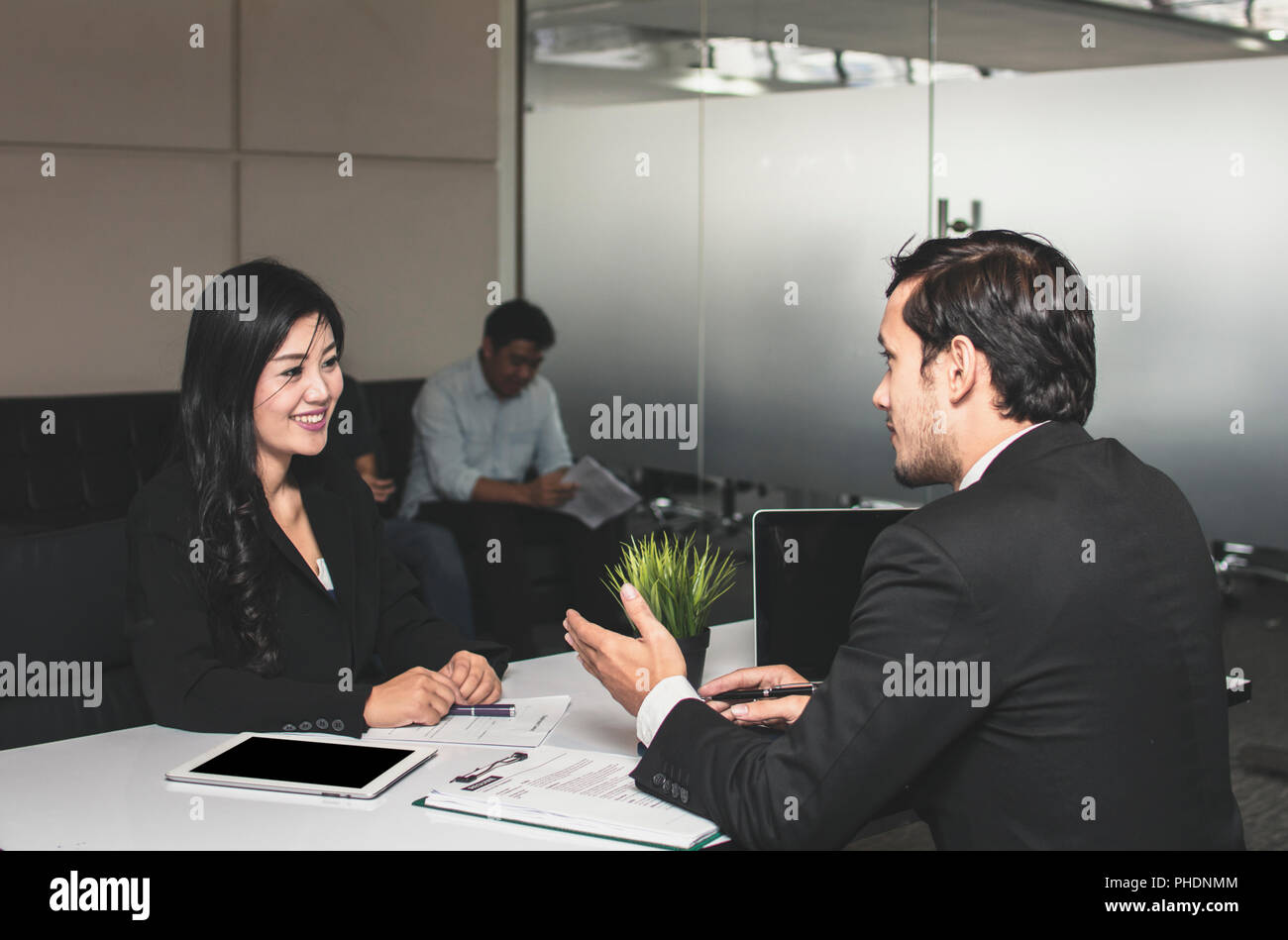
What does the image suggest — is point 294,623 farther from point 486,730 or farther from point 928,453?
point 928,453

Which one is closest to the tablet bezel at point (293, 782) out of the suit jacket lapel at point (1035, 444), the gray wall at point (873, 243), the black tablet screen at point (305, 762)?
the black tablet screen at point (305, 762)

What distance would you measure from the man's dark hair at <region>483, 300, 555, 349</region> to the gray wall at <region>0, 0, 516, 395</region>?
566 millimetres

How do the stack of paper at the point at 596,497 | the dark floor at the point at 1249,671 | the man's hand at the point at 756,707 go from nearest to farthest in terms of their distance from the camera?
the man's hand at the point at 756,707 < the dark floor at the point at 1249,671 < the stack of paper at the point at 596,497

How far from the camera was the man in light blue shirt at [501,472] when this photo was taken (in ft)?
14.1

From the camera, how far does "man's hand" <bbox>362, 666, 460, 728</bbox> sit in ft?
5.80

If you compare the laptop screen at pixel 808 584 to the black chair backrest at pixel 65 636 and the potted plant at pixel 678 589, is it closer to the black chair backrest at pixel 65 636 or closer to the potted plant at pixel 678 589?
the potted plant at pixel 678 589

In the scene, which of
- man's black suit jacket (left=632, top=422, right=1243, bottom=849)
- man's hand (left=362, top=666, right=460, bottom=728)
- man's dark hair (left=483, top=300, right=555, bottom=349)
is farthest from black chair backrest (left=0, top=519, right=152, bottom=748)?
man's dark hair (left=483, top=300, right=555, bottom=349)

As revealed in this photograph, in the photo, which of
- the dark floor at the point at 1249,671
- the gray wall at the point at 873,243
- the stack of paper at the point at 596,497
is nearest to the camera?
the dark floor at the point at 1249,671

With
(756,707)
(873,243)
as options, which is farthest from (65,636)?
(873,243)

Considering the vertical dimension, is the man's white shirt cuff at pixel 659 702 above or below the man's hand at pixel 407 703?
above

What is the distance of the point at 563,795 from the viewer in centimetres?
149

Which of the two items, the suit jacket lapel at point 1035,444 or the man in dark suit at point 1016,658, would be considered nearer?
the man in dark suit at point 1016,658

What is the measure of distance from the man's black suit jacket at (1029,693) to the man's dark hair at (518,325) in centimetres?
322
